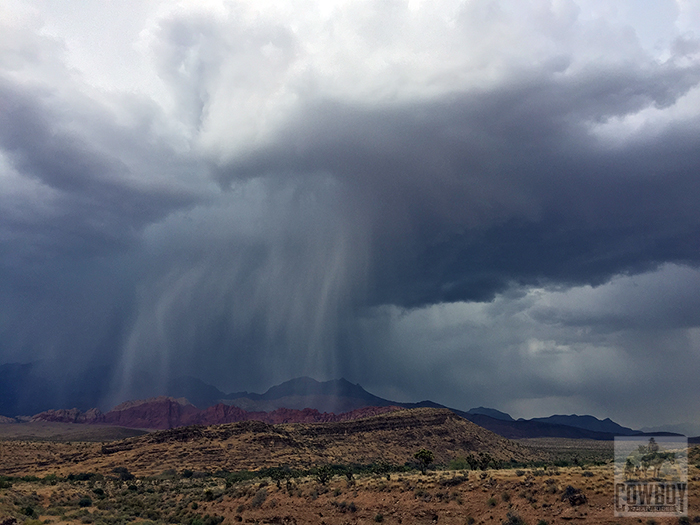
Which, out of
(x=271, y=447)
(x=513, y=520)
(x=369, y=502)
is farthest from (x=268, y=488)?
(x=271, y=447)

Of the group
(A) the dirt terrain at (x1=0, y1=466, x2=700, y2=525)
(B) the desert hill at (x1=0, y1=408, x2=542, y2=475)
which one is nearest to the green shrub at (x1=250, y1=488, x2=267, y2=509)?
A: (A) the dirt terrain at (x1=0, y1=466, x2=700, y2=525)

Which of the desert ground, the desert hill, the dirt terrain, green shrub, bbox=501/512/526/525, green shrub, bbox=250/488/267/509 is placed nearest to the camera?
green shrub, bbox=501/512/526/525

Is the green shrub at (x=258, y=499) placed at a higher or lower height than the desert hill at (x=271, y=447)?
higher

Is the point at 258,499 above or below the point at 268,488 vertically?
below

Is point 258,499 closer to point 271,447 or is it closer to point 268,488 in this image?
point 268,488

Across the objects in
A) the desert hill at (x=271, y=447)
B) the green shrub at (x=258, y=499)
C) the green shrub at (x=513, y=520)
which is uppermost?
the green shrub at (x=513, y=520)

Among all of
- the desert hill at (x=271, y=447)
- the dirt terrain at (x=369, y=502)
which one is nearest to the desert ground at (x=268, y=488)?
the dirt terrain at (x=369, y=502)

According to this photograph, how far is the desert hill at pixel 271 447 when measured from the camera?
317 feet

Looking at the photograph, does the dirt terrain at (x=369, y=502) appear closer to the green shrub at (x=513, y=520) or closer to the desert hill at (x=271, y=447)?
the green shrub at (x=513, y=520)

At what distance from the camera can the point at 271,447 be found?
112500 millimetres

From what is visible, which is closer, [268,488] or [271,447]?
[268,488]

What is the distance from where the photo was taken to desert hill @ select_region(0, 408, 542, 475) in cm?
9669

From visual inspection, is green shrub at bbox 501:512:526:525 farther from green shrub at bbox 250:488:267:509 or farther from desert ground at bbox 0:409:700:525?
green shrub at bbox 250:488:267:509

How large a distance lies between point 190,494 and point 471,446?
100634 millimetres
